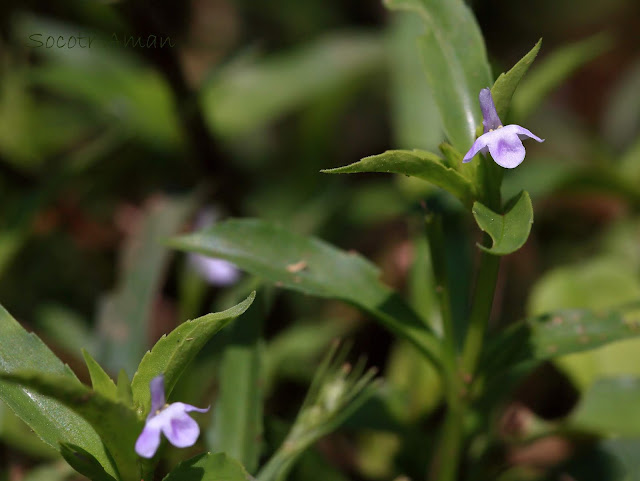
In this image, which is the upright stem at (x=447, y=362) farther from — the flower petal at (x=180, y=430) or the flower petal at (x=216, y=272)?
the flower petal at (x=216, y=272)

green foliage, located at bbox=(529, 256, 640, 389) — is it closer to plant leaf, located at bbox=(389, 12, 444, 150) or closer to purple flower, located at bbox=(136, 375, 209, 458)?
plant leaf, located at bbox=(389, 12, 444, 150)

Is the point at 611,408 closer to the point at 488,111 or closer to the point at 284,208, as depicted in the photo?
the point at 488,111

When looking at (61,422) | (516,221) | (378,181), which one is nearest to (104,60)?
(378,181)

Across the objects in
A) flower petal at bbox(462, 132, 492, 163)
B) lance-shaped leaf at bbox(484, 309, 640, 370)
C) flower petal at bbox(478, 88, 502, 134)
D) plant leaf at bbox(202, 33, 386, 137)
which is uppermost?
plant leaf at bbox(202, 33, 386, 137)

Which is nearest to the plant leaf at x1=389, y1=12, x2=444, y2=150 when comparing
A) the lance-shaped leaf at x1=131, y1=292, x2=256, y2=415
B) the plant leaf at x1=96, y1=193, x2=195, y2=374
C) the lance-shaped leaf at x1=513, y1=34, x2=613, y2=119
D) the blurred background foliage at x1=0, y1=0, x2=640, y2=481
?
the blurred background foliage at x1=0, y1=0, x2=640, y2=481

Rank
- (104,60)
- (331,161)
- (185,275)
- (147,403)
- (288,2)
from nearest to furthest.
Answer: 1. (147,403)
2. (185,275)
3. (104,60)
4. (331,161)
5. (288,2)

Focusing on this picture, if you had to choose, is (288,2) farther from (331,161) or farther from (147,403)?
(147,403)

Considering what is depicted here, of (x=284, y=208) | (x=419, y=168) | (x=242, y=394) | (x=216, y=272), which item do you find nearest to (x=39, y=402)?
(x=242, y=394)

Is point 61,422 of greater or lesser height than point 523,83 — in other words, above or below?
below
